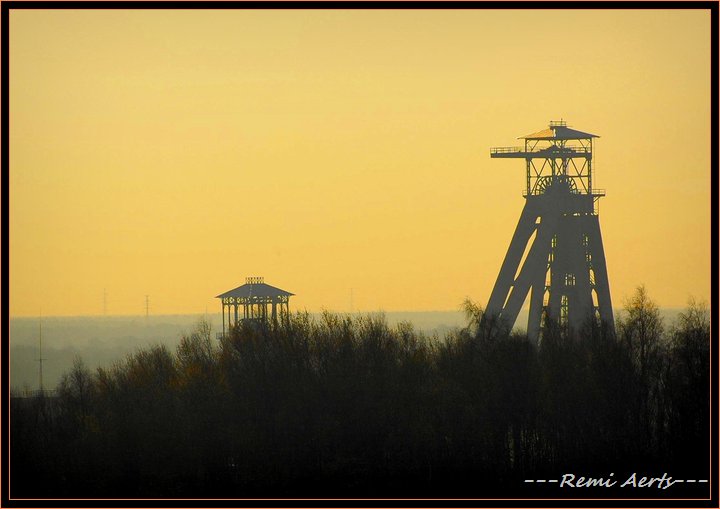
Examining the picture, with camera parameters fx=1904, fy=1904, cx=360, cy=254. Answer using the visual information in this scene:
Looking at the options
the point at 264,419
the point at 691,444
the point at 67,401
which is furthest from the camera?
the point at 67,401

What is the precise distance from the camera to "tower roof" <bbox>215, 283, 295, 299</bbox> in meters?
66.7

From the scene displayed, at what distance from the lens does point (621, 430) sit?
162 feet

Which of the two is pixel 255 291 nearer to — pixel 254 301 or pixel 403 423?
pixel 254 301

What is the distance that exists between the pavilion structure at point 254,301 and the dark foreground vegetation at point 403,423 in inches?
402

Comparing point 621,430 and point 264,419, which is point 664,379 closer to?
point 621,430

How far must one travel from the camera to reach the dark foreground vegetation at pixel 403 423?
4822 centimetres

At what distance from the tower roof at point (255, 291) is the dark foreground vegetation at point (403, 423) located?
1088 centimetres

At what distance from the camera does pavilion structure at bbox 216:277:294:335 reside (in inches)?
2601

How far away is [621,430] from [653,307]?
518 centimetres

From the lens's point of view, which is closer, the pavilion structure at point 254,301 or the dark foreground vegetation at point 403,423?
the dark foreground vegetation at point 403,423

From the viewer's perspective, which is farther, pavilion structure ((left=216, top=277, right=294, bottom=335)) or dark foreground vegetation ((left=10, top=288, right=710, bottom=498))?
pavilion structure ((left=216, top=277, right=294, bottom=335))

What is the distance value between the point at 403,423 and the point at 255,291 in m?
17.3

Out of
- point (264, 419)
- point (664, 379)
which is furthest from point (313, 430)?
point (664, 379)

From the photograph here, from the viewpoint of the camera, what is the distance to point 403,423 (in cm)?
5062
